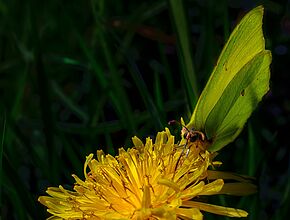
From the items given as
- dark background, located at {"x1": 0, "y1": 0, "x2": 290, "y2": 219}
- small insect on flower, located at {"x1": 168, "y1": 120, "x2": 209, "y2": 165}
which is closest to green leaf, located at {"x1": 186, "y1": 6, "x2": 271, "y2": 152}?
small insect on flower, located at {"x1": 168, "y1": 120, "x2": 209, "y2": 165}

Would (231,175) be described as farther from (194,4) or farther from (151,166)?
(194,4)

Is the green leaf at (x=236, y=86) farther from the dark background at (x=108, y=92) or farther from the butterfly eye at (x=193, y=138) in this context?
the dark background at (x=108, y=92)

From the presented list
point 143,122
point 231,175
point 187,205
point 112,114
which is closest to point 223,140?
point 231,175

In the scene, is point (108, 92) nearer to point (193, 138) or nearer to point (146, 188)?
point (193, 138)

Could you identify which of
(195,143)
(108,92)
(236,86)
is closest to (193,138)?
(195,143)

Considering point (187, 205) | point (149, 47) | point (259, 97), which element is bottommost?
point (187, 205)

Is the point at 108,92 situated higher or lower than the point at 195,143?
higher

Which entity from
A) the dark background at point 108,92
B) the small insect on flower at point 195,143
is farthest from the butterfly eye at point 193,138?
the dark background at point 108,92
